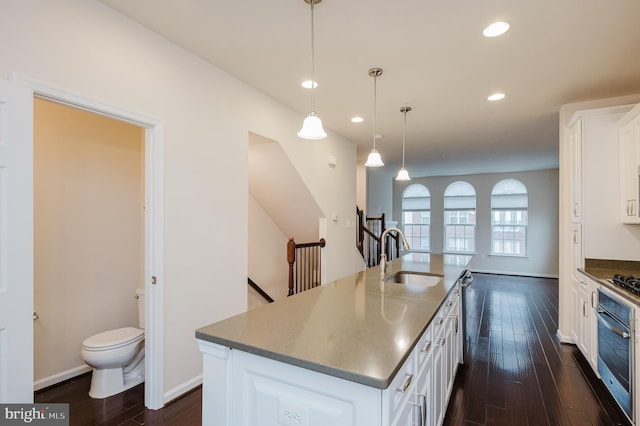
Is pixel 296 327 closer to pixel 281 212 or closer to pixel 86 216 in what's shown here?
pixel 86 216

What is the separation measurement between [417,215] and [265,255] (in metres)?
6.02

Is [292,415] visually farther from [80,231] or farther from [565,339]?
[565,339]

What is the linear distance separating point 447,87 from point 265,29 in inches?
75.1

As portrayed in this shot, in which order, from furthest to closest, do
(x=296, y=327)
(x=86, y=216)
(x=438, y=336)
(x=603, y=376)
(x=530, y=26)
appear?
(x=86, y=216), (x=603, y=376), (x=530, y=26), (x=438, y=336), (x=296, y=327)

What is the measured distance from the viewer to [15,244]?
1569 millimetres

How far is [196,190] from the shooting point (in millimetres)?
2586

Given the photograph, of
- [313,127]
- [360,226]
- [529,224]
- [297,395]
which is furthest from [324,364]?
[529,224]

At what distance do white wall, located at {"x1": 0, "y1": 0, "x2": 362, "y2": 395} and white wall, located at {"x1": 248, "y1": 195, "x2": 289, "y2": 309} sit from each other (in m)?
1.56

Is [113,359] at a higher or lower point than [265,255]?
lower

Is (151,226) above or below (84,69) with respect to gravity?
below

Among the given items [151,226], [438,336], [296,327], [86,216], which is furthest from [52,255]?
[438,336]

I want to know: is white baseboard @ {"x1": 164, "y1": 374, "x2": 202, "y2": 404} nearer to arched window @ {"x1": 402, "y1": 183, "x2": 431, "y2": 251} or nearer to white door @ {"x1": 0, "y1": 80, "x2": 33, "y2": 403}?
white door @ {"x1": 0, "y1": 80, "x2": 33, "y2": 403}

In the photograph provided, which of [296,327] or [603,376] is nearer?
[296,327]

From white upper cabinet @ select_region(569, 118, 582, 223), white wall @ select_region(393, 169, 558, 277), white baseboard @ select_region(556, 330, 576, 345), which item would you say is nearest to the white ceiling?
white upper cabinet @ select_region(569, 118, 582, 223)
